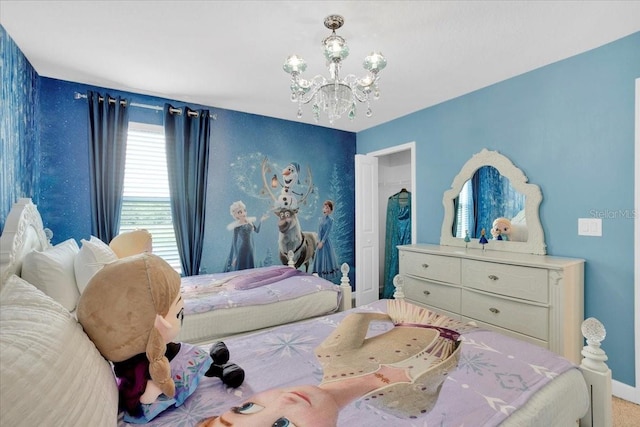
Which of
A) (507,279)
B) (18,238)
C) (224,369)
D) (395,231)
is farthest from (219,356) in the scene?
(395,231)

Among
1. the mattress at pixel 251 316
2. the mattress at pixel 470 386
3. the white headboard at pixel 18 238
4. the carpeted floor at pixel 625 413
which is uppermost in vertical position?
the white headboard at pixel 18 238

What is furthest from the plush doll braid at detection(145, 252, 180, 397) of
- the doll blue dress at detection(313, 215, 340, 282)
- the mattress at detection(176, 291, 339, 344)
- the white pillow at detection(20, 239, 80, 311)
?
the doll blue dress at detection(313, 215, 340, 282)

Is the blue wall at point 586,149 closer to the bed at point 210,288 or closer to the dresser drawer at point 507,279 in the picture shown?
the dresser drawer at point 507,279

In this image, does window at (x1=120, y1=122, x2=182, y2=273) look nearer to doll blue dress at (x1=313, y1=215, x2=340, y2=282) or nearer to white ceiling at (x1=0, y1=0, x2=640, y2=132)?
white ceiling at (x1=0, y1=0, x2=640, y2=132)

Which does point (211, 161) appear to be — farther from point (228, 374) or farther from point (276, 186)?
point (228, 374)

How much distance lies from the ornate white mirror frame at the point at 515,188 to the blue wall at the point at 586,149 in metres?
0.06

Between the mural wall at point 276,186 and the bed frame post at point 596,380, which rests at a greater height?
the mural wall at point 276,186

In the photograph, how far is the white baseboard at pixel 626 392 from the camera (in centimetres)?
203

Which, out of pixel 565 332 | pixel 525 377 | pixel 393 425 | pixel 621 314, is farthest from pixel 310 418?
pixel 621 314

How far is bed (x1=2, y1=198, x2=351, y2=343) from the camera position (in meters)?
1.53

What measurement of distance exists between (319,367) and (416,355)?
431mm

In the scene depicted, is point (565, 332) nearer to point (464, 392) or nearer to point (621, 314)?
point (621, 314)

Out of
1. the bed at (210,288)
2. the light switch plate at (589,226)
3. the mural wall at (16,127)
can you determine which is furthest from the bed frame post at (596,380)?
the mural wall at (16,127)

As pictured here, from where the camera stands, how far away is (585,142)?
7.47 ft
